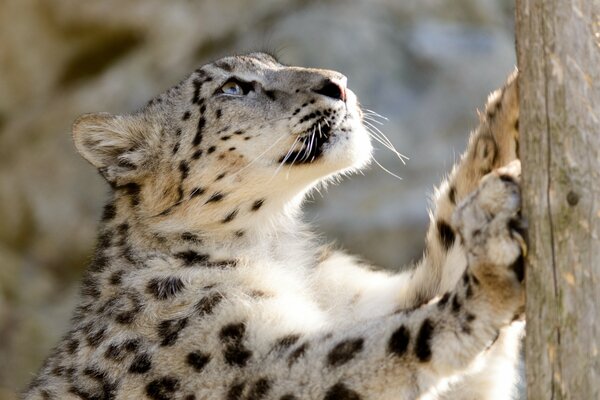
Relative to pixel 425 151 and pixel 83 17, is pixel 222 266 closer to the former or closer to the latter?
pixel 425 151

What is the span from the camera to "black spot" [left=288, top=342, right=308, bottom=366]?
4.97 m

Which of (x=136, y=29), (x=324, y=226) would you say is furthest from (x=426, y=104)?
(x=136, y=29)

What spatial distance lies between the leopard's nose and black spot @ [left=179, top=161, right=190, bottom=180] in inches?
35.1

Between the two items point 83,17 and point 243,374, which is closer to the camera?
point 243,374

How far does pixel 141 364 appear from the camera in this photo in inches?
217

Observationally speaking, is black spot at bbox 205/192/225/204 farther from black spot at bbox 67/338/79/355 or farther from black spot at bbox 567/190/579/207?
black spot at bbox 567/190/579/207

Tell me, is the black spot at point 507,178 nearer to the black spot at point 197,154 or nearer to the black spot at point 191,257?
the black spot at point 191,257

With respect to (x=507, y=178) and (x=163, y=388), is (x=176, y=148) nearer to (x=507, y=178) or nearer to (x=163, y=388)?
(x=163, y=388)

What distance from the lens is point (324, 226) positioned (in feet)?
39.3

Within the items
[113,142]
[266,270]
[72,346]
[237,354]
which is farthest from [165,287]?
[113,142]

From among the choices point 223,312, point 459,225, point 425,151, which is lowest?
point 223,312

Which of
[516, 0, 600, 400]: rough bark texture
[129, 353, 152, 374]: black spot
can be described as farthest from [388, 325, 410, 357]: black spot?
[129, 353, 152, 374]: black spot

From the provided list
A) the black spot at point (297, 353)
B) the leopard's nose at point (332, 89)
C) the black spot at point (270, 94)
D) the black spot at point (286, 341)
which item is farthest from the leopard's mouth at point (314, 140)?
the black spot at point (297, 353)

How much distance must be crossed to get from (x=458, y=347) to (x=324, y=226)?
24.6 ft
